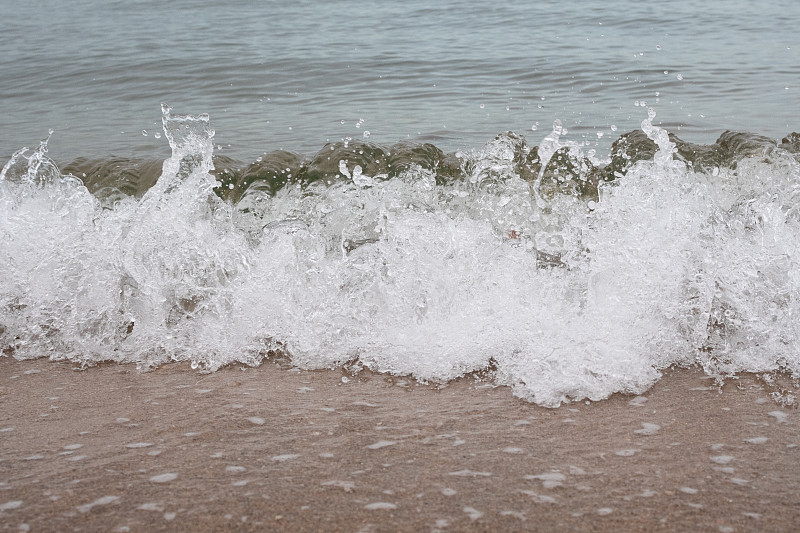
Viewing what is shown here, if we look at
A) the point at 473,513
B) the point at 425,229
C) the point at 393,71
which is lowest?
the point at 473,513

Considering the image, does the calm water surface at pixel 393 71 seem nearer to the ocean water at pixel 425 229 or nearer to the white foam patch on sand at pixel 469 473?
the ocean water at pixel 425 229

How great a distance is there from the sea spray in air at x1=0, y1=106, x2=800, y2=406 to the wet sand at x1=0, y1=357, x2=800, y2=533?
0.50 feet

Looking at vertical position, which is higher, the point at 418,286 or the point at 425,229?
the point at 425,229

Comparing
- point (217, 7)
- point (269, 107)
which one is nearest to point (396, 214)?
point (269, 107)

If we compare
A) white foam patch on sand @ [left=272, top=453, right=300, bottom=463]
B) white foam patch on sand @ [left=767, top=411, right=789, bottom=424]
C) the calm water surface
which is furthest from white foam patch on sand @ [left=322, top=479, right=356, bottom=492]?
the calm water surface

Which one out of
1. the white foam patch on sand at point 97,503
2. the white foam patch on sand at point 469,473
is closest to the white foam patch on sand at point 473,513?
the white foam patch on sand at point 469,473

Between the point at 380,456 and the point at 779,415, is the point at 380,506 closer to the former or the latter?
the point at 380,456

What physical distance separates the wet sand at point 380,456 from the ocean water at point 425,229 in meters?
0.18

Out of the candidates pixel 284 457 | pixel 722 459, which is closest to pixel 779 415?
pixel 722 459

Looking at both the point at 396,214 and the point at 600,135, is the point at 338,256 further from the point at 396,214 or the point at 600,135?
the point at 600,135

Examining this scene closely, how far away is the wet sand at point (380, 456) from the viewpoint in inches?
75.5

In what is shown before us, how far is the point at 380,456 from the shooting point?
221 cm

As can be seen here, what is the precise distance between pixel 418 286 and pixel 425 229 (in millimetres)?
263

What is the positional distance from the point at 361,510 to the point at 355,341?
1078mm
